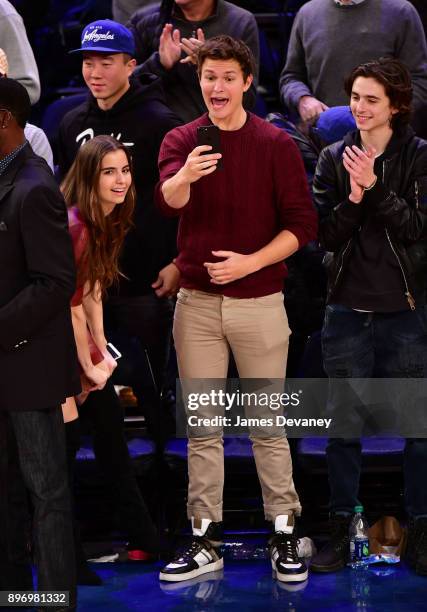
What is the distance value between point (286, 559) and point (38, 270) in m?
1.69

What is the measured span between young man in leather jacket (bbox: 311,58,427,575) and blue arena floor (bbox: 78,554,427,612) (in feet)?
0.42

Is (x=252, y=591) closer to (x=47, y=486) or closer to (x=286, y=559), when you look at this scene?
(x=286, y=559)

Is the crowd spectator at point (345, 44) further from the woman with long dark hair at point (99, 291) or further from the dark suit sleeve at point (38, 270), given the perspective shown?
the dark suit sleeve at point (38, 270)

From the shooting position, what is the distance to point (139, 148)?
17.0 feet

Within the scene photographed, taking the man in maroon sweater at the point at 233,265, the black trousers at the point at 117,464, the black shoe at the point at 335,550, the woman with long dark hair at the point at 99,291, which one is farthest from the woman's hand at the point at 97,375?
the black shoe at the point at 335,550

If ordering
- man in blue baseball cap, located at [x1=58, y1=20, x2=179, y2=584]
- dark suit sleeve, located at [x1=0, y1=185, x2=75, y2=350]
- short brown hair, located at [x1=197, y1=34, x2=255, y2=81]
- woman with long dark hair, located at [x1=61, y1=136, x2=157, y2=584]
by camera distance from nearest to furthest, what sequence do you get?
dark suit sleeve, located at [x1=0, y1=185, x2=75, y2=350] → woman with long dark hair, located at [x1=61, y1=136, x2=157, y2=584] → short brown hair, located at [x1=197, y1=34, x2=255, y2=81] → man in blue baseball cap, located at [x1=58, y1=20, x2=179, y2=584]

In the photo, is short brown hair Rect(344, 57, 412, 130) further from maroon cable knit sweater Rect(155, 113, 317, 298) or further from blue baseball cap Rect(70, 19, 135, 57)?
blue baseball cap Rect(70, 19, 135, 57)

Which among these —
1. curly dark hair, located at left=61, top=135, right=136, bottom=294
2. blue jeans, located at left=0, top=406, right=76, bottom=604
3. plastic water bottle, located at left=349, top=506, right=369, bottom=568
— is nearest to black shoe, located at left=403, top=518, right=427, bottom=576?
plastic water bottle, located at left=349, top=506, right=369, bottom=568

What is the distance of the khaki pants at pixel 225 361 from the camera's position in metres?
4.61

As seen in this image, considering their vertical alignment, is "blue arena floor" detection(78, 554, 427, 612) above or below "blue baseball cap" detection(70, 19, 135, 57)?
below

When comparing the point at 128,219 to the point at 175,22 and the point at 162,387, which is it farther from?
the point at 175,22

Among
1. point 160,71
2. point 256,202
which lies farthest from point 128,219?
point 160,71

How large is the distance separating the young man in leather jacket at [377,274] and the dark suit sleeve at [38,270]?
1.42 meters

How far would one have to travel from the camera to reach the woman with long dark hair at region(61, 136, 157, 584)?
427 centimetres
